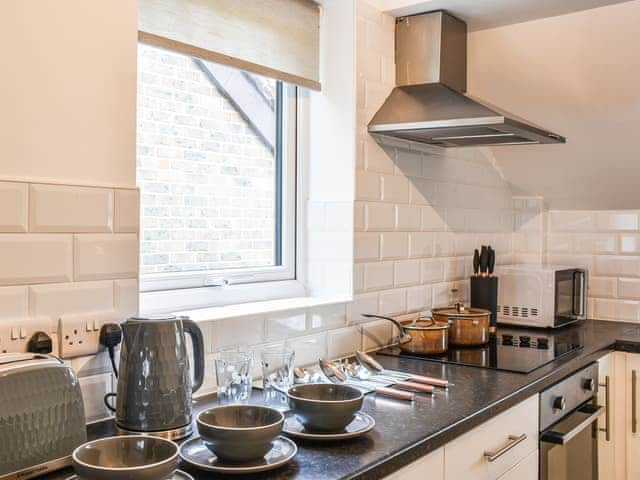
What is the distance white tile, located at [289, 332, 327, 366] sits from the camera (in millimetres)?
2016

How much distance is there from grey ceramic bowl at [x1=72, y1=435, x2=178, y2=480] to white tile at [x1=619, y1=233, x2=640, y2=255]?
2.59m

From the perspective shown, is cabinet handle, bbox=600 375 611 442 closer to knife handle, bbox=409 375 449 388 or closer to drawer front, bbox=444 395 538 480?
drawer front, bbox=444 395 538 480

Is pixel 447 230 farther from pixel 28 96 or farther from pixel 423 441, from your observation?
pixel 28 96

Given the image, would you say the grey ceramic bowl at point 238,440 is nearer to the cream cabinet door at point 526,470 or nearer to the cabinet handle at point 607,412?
the cream cabinet door at point 526,470

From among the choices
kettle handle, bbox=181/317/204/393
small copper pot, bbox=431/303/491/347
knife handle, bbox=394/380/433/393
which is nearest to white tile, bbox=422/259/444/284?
small copper pot, bbox=431/303/491/347

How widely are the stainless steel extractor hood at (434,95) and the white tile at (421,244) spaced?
358mm

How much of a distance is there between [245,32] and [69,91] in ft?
2.51

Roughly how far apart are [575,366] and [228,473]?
144 centimetres

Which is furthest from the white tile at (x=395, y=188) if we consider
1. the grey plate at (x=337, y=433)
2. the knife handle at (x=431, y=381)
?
the grey plate at (x=337, y=433)

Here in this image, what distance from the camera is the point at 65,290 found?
135 centimetres

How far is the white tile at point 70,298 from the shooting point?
51.4 inches

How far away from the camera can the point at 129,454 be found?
3.70ft

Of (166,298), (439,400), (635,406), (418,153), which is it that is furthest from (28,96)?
(635,406)

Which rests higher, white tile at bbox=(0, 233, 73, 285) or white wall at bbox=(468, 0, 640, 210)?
white wall at bbox=(468, 0, 640, 210)
